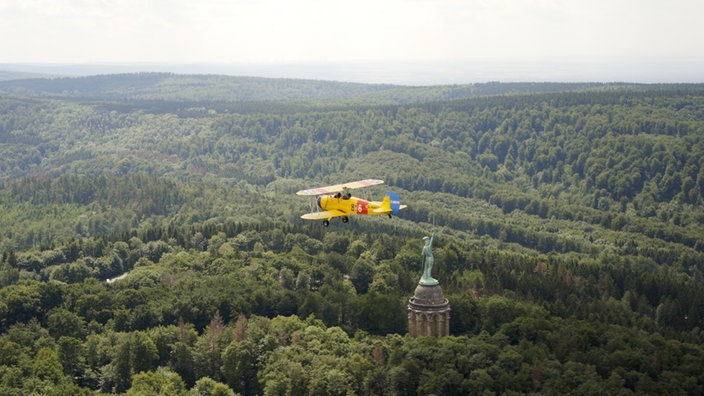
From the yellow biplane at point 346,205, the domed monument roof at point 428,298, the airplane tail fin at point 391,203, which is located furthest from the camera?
the domed monument roof at point 428,298

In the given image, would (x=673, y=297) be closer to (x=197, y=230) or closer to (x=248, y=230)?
(x=248, y=230)

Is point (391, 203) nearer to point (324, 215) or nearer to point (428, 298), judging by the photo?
point (324, 215)

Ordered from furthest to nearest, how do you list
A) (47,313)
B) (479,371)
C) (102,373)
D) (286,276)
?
(286,276) → (47,313) → (102,373) → (479,371)

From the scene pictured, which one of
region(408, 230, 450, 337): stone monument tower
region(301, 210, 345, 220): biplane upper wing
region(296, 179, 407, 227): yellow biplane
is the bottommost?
region(408, 230, 450, 337): stone monument tower

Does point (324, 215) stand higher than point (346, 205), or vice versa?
point (346, 205)

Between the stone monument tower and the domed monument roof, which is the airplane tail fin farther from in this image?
the domed monument roof

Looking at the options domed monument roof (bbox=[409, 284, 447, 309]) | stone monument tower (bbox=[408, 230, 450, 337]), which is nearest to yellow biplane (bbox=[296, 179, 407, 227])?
stone monument tower (bbox=[408, 230, 450, 337])

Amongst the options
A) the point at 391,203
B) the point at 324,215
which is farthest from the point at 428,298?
the point at 324,215

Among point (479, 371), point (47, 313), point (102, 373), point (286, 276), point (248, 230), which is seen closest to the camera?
point (479, 371)

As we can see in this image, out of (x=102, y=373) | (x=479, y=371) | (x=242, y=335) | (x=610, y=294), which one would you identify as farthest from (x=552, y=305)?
(x=102, y=373)

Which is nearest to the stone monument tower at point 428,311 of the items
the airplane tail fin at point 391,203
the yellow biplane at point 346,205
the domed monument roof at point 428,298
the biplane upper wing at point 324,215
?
the domed monument roof at point 428,298

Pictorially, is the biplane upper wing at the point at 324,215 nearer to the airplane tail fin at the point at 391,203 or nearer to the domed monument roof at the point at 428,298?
the airplane tail fin at the point at 391,203
